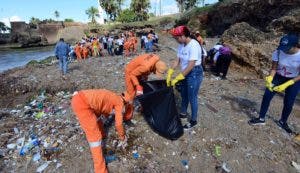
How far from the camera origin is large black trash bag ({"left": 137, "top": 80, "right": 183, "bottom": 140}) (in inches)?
172

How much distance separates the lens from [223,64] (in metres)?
9.17

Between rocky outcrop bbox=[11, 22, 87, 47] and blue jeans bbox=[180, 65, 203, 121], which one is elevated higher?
blue jeans bbox=[180, 65, 203, 121]

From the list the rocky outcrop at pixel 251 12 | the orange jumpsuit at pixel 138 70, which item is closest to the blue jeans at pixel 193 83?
the orange jumpsuit at pixel 138 70

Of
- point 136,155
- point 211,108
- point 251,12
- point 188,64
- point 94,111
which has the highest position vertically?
point 251,12

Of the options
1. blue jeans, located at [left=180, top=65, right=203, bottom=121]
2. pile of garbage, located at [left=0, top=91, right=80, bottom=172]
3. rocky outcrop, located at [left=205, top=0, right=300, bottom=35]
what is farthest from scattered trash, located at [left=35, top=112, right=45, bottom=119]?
rocky outcrop, located at [left=205, top=0, right=300, bottom=35]

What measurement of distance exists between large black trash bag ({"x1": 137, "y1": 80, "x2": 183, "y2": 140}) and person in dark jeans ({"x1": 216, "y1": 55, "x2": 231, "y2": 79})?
16.2ft

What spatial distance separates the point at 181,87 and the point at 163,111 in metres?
0.67

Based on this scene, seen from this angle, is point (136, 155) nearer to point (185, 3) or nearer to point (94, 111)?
point (94, 111)

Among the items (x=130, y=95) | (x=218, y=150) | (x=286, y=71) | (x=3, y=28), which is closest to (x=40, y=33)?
(x=3, y=28)

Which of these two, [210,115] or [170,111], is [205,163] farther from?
[210,115]

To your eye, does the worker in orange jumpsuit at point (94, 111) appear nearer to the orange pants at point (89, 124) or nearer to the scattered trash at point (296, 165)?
the orange pants at point (89, 124)

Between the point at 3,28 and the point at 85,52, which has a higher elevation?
the point at 85,52

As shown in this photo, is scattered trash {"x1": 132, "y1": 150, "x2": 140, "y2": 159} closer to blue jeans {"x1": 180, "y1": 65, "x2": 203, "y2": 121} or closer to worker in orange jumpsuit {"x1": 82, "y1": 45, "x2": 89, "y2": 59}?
blue jeans {"x1": 180, "y1": 65, "x2": 203, "y2": 121}

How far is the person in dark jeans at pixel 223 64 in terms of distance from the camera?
30.0 ft
